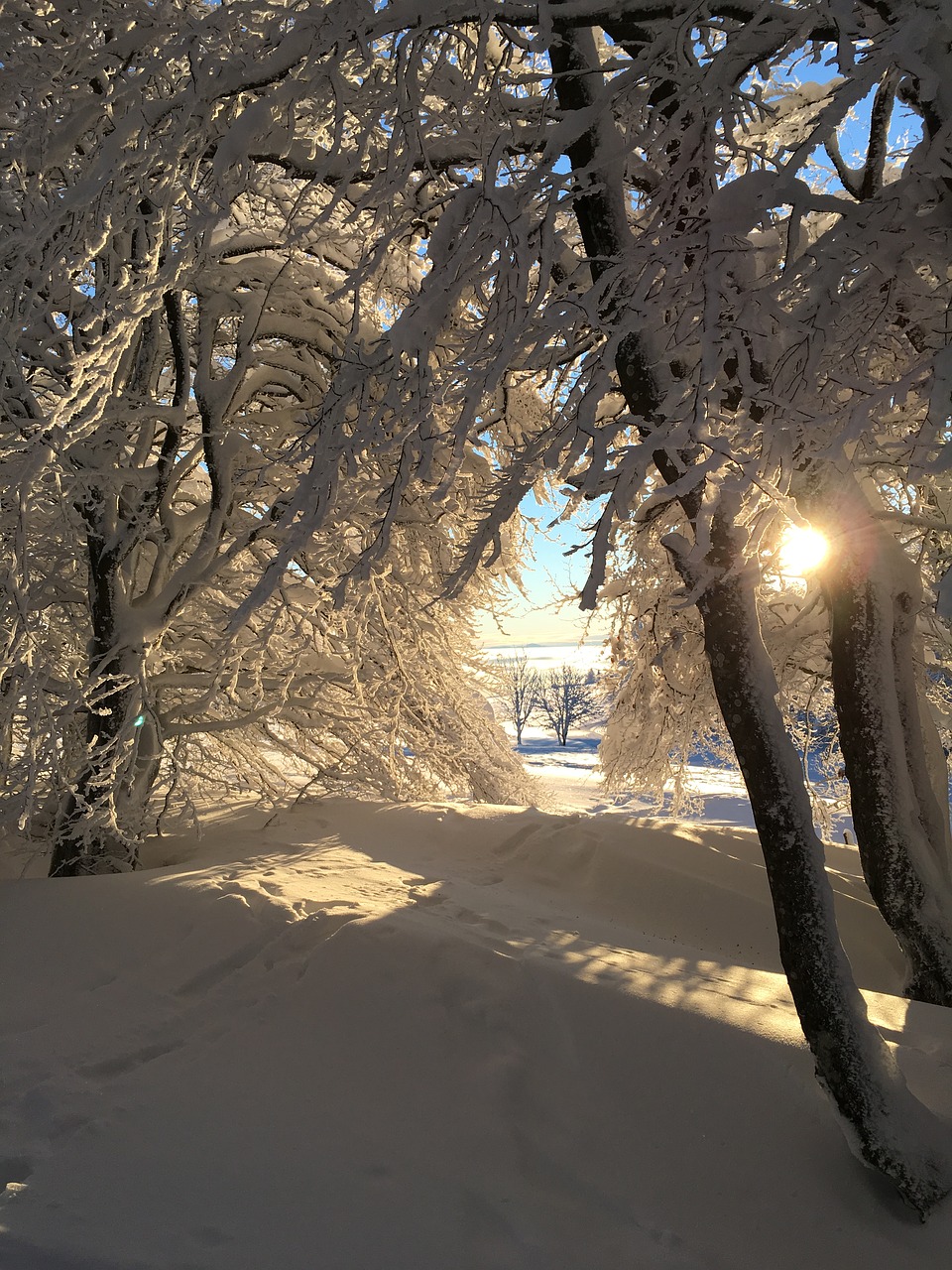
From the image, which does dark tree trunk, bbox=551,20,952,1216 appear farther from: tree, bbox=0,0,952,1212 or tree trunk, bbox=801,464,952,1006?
tree trunk, bbox=801,464,952,1006

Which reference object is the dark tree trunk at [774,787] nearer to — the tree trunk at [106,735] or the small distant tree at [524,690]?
the tree trunk at [106,735]

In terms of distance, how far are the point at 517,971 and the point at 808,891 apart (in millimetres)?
1496

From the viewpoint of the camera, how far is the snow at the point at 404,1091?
2518 millimetres

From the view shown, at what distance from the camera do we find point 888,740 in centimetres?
441

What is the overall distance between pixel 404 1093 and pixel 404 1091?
0.04 feet

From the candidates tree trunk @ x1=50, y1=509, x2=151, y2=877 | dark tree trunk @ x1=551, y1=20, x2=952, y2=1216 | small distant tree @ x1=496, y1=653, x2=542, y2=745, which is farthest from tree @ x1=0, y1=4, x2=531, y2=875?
small distant tree @ x1=496, y1=653, x2=542, y2=745

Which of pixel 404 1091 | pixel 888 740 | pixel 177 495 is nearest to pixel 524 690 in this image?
pixel 177 495

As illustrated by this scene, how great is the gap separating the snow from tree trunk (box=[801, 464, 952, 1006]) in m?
0.57

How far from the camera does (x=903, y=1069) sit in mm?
3256

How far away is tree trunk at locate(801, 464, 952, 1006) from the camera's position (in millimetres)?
4305

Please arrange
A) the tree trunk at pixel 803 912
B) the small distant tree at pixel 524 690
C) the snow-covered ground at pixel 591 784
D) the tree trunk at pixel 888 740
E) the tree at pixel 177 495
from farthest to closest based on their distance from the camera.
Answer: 1. the small distant tree at pixel 524 690
2. the snow-covered ground at pixel 591 784
3. the tree trunk at pixel 888 740
4. the tree at pixel 177 495
5. the tree trunk at pixel 803 912

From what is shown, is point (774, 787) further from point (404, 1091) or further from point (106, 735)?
point (106, 735)

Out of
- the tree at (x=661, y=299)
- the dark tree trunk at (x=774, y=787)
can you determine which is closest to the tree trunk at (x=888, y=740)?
the tree at (x=661, y=299)

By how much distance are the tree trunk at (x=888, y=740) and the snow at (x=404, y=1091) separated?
1.88ft
